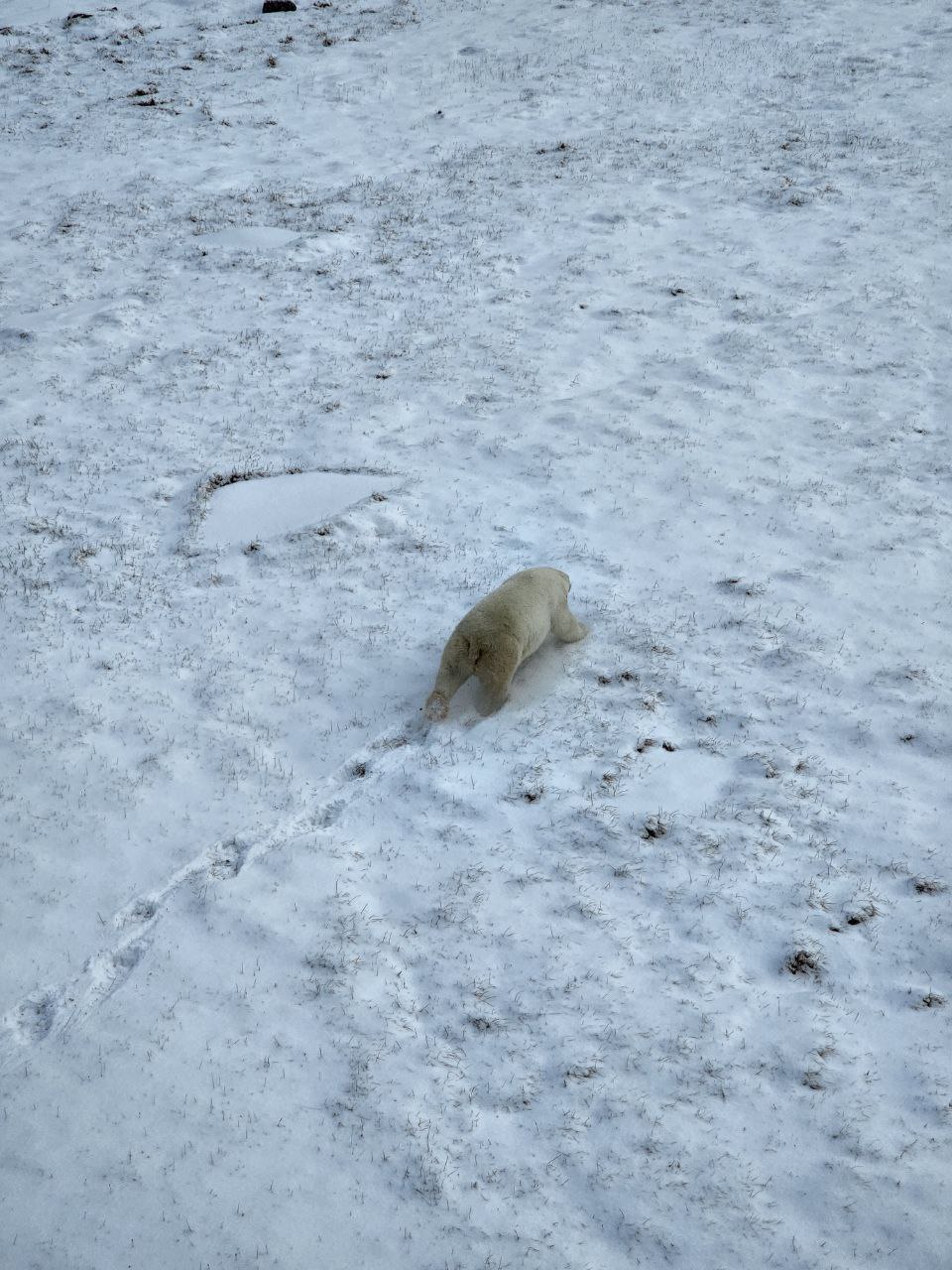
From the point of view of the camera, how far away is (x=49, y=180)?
55.0 ft

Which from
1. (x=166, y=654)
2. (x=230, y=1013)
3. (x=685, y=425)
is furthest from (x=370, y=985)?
(x=685, y=425)

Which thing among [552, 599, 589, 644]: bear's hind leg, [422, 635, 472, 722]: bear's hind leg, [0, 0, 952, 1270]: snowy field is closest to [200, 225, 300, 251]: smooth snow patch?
[0, 0, 952, 1270]: snowy field

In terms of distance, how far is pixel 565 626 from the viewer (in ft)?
26.8

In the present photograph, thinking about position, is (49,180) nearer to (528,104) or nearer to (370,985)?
(528,104)

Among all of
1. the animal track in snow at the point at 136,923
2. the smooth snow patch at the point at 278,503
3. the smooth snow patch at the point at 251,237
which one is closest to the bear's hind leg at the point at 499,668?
the animal track in snow at the point at 136,923

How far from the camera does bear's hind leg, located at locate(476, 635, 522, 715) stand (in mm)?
7387

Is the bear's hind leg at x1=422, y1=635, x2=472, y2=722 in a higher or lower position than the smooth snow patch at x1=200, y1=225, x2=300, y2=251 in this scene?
lower

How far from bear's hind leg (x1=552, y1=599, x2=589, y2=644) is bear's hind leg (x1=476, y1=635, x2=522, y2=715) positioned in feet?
2.49

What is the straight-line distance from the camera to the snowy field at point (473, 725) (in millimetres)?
4969

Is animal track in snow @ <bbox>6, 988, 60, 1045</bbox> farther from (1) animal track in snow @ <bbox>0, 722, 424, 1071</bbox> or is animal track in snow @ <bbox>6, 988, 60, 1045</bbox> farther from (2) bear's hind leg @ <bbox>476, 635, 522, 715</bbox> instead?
(2) bear's hind leg @ <bbox>476, 635, 522, 715</bbox>

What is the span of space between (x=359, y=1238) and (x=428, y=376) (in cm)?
978

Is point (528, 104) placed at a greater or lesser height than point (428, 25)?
lesser

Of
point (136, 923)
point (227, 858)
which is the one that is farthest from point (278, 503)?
point (136, 923)

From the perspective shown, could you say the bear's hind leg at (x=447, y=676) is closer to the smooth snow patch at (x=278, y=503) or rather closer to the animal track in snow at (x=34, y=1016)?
the smooth snow patch at (x=278, y=503)
